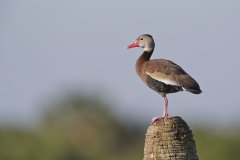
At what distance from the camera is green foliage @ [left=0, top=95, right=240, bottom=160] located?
41897 millimetres

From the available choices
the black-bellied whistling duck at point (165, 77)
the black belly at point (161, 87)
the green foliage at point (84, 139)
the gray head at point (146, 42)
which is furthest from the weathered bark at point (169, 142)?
the green foliage at point (84, 139)

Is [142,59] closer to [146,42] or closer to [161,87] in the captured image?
[146,42]

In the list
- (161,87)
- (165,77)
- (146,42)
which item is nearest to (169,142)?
(165,77)

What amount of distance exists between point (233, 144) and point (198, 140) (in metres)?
2.19

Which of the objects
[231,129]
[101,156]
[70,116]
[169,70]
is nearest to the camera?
[169,70]

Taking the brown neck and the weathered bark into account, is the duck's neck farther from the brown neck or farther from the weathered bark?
the weathered bark

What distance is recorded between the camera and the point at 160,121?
1396 cm

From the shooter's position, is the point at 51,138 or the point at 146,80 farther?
the point at 51,138

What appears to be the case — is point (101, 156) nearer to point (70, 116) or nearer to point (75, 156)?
point (75, 156)

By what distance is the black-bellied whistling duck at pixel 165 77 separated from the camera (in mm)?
17000

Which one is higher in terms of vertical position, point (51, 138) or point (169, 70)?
point (51, 138)

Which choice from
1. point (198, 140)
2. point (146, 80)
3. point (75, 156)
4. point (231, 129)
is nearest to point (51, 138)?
point (75, 156)

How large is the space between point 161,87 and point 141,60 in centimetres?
111

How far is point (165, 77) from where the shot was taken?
17422mm
